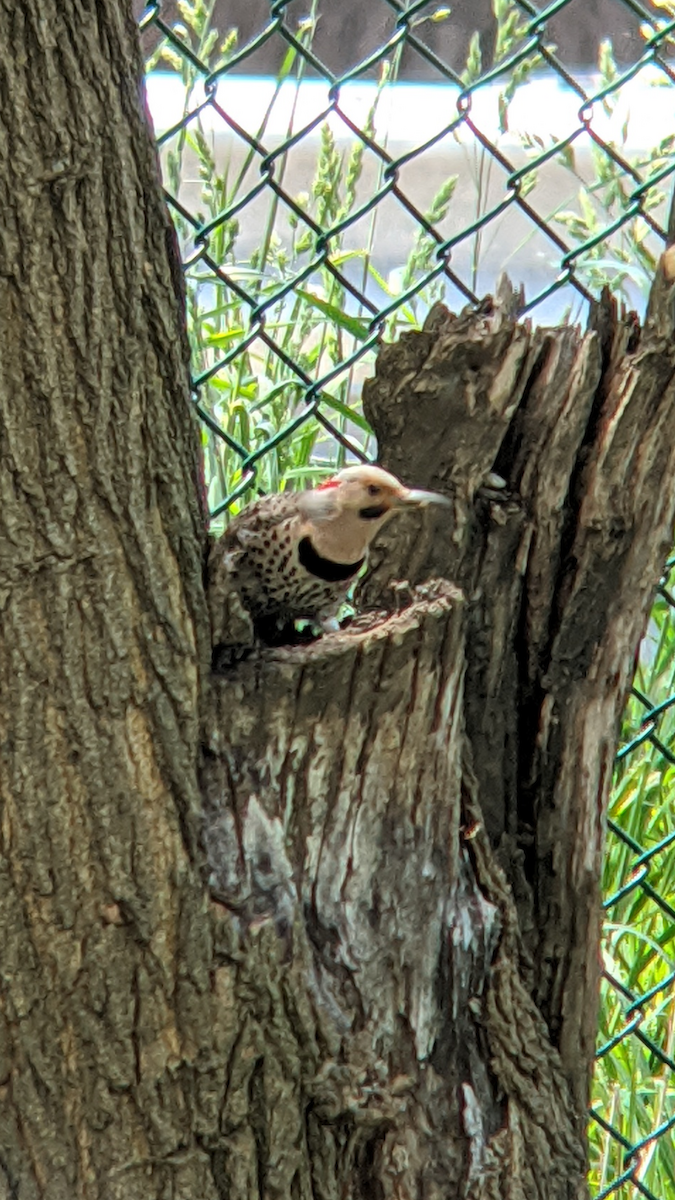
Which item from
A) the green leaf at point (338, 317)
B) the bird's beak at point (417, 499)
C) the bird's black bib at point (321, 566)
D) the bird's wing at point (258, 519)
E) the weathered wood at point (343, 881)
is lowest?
the weathered wood at point (343, 881)

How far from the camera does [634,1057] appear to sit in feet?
7.82

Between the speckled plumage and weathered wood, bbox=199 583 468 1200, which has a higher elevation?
the speckled plumage

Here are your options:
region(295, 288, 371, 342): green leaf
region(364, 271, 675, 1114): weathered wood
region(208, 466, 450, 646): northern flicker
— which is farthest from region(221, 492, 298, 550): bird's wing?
region(295, 288, 371, 342): green leaf

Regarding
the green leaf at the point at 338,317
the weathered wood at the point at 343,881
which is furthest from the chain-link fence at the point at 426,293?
the weathered wood at the point at 343,881

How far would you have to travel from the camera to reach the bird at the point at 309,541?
149 cm

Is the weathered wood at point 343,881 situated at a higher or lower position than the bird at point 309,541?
lower

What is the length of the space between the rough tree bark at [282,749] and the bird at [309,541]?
0.17 feet

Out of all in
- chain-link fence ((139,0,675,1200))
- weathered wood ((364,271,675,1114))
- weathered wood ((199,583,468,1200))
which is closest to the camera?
weathered wood ((199,583,468,1200))

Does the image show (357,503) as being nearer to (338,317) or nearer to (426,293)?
(338,317)

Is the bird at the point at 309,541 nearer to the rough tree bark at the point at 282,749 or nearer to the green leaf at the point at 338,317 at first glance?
the rough tree bark at the point at 282,749

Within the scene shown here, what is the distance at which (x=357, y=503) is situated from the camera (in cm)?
150

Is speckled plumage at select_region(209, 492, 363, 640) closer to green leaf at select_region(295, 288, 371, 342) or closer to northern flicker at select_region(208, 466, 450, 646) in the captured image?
northern flicker at select_region(208, 466, 450, 646)

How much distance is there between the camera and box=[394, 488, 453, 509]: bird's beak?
4.85 feet

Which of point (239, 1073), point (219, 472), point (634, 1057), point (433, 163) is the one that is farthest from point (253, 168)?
point (239, 1073)
